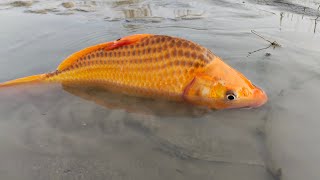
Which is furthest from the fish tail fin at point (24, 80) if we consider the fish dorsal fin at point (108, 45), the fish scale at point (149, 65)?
the fish scale at point (149, 65)

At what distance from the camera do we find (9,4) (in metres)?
6.91

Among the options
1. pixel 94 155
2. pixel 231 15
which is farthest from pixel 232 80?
pixel 231 15

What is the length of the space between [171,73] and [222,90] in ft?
1.38

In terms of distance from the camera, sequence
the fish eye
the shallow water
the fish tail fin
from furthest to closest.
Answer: the fish tail fin → the fish eye → the shallow water

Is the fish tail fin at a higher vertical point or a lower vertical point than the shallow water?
higher

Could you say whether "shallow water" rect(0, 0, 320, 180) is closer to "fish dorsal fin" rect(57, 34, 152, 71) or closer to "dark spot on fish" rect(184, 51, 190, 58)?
"fish dorsal fin" rect(57, 34, 152, 71)

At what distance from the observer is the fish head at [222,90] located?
2.56m

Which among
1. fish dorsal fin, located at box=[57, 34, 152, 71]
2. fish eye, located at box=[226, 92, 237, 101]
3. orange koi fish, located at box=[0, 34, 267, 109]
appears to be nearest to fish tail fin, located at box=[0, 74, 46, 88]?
orange koi fish, located at box=[0, 34, 267, 109]

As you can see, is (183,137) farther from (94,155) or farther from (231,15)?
(231,15)

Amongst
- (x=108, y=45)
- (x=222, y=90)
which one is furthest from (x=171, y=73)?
(x=108, y=45)

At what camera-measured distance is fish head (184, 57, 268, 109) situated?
256cm

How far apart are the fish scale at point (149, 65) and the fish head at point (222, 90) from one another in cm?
7

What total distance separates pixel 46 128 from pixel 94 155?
1.70ft

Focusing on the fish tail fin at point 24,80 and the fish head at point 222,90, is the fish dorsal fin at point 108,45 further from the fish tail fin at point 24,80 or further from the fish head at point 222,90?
the fish head at point 222,90
